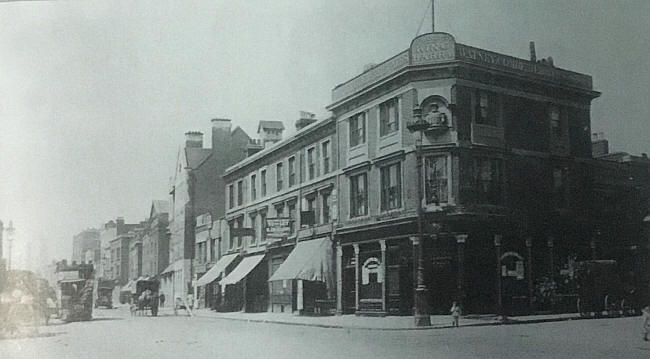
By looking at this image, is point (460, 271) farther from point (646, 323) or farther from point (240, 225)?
point (240, 225)

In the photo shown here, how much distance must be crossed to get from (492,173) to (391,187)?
0.58 metres

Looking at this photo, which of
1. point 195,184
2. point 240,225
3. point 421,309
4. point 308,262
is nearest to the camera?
point 421,309

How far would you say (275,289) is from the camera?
530 cm

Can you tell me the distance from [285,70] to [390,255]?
4.73 feet

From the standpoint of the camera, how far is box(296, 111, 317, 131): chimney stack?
5.16m

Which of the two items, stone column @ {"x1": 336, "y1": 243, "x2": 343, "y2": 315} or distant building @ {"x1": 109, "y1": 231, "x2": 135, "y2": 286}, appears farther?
distant building @ {"x1": 109, "y1": 231, "x2": 135, "y2": 286}

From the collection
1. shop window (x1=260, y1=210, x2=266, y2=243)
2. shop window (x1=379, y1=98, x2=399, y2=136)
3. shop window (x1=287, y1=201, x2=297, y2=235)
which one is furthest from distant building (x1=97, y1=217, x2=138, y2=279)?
shop window (x1=379, y1=98, x2=399, y2=136)

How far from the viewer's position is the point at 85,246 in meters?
6.07

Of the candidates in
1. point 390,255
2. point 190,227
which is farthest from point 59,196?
point 390,255

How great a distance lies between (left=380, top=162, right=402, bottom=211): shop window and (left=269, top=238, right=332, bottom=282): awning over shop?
20.8 inches

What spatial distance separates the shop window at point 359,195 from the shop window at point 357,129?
0.20 metres

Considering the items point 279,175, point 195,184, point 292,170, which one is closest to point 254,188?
point 279,175

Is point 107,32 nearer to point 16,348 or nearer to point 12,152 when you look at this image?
point 12,152

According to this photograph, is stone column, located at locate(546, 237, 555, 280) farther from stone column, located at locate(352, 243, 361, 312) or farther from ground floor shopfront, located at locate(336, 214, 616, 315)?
stone column, located at locate(352, 243, 361, 312)
